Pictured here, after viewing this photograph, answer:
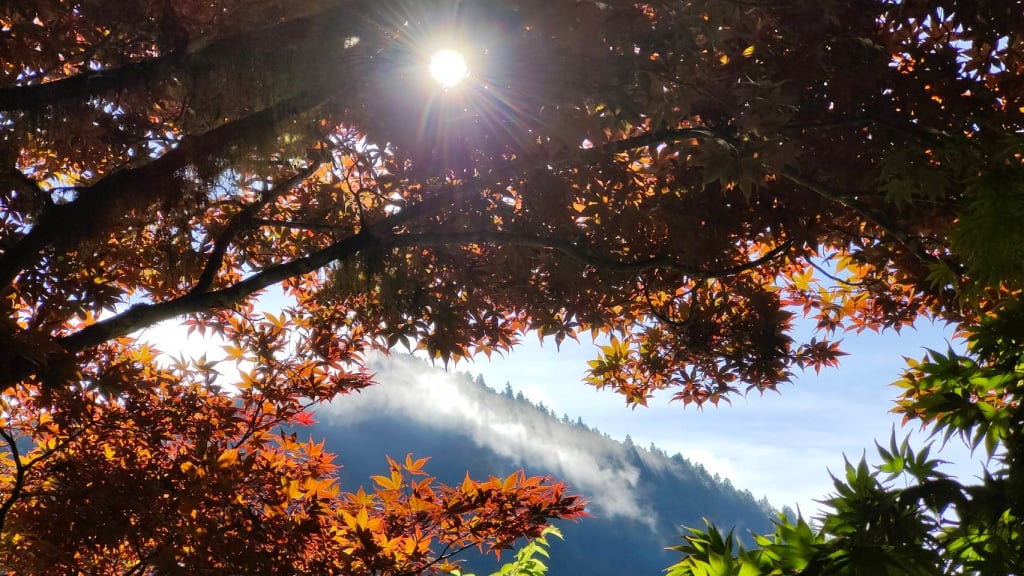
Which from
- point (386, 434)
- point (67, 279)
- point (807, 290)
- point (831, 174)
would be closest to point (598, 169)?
point (831, 174)

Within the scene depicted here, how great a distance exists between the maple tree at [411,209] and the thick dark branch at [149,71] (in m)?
0.01

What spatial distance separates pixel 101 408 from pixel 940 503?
4968 mm

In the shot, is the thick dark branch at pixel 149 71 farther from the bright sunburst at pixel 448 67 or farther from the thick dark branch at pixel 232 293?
the thick dark branch at pixel 232 293

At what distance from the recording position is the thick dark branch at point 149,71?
2662 millimetres

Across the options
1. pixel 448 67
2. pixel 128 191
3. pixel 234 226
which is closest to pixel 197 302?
pixel 234 226

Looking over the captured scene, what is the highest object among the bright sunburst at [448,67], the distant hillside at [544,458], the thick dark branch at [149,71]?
the distant hillside at [544,458]

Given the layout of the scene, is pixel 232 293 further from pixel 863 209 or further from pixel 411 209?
pixel 863 209

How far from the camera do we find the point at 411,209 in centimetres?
373

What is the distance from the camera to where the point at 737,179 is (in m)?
2.99

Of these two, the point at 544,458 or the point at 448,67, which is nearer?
the point at 448,67

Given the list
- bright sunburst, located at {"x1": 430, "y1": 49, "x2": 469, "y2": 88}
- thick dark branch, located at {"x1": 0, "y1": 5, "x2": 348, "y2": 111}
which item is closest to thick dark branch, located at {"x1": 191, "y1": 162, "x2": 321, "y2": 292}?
thick dark branch, located at {"x1": 0, "y1": 5, "x2": 348, "y2": 111}

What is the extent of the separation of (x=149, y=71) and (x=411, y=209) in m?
1.52

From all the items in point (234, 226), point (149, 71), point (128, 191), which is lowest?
point (128, 191)

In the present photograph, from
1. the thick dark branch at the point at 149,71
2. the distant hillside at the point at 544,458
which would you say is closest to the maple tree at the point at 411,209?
the thick dark branch at the point at 149,71
